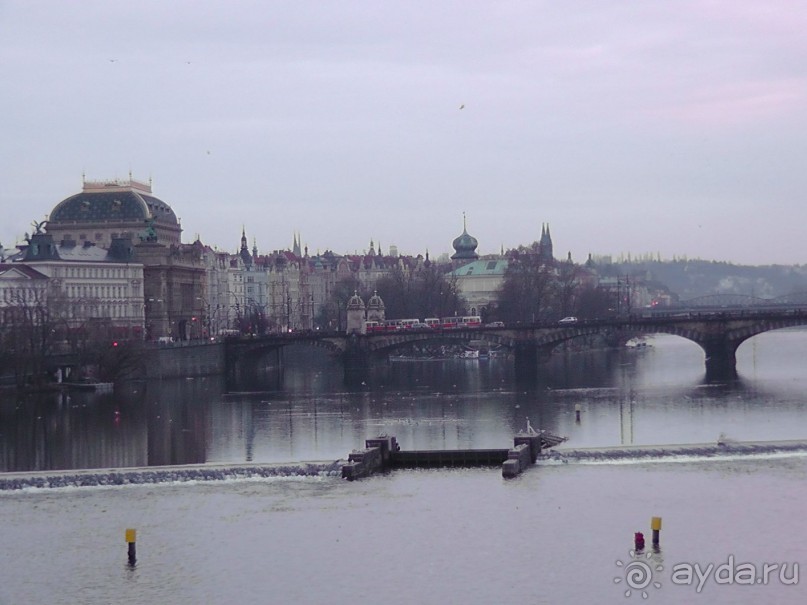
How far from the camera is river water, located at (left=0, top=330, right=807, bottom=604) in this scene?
39969mm

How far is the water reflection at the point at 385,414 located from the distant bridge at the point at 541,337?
1997mm

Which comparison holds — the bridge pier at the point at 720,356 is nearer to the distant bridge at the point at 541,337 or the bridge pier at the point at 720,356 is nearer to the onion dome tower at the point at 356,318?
the distant bridge at the point at 541,337

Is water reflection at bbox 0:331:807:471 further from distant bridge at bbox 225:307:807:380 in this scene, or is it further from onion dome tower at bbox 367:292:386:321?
onion dome tower at bbox 367:292:386:321

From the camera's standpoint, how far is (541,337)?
118 metres

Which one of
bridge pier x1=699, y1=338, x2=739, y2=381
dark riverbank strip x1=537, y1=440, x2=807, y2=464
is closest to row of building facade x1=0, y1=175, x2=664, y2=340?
bridge pier x1=699, y1=338, x2=739, y2=381

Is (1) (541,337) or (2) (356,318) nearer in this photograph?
(1) (541,337)

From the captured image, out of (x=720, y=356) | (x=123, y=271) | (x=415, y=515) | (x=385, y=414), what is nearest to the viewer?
(x=415, y=515)

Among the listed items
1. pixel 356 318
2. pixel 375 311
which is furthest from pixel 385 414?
pixel 375 311

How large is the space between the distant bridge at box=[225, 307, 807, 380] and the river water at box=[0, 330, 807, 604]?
2833 cm

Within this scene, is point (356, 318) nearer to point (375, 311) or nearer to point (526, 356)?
point (375, 311)

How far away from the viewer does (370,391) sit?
98938 millimetres

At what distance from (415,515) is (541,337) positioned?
7087cm

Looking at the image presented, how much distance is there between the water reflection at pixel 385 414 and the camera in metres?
66.1

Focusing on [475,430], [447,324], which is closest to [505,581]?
[475,430]
